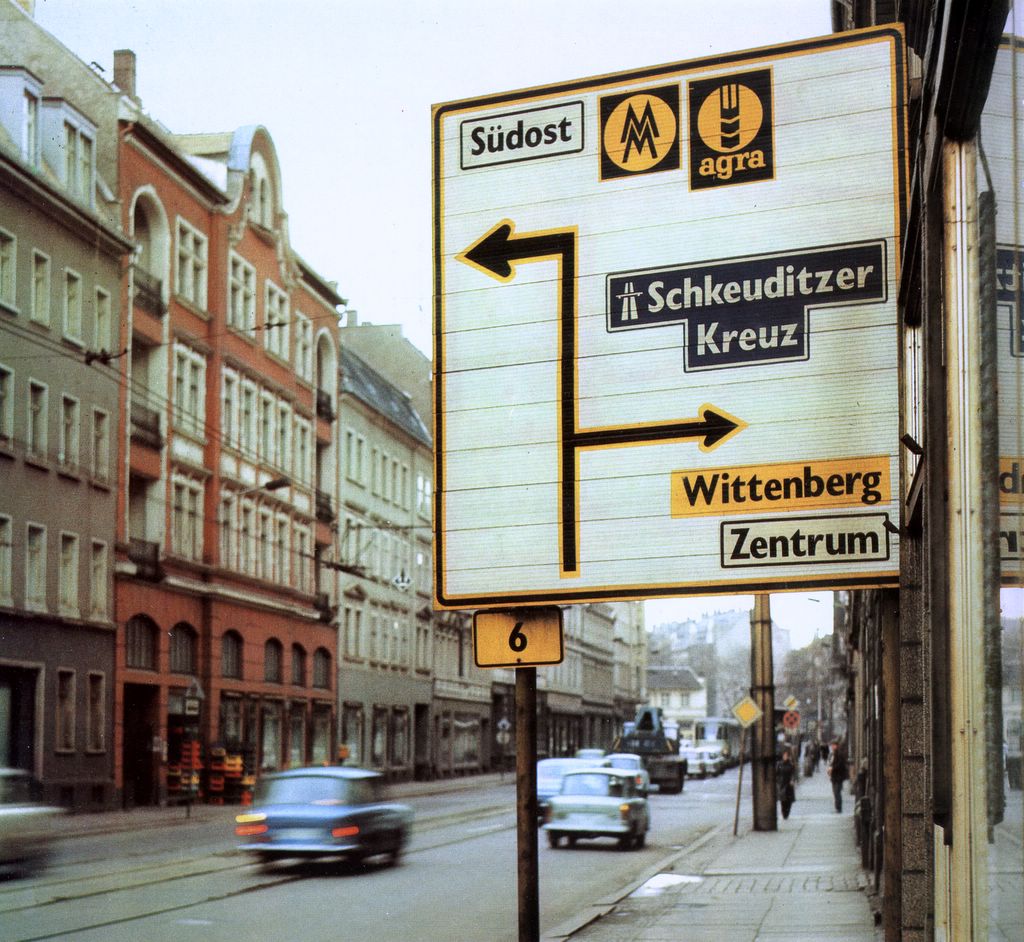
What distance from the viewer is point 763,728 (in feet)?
99.4

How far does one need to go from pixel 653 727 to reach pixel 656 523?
177 ft

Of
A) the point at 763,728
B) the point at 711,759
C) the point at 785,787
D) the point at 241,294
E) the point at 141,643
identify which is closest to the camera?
the point at 763,728

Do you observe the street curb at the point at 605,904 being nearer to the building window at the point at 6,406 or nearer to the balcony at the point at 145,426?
the building window at the point at 6,406

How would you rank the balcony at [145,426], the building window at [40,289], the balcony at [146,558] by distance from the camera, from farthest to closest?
the balcony at [145,426], the balcony at [146,558], the building window at [40,289]

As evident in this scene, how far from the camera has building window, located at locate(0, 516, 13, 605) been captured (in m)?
34.1

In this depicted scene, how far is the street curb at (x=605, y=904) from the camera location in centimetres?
1440

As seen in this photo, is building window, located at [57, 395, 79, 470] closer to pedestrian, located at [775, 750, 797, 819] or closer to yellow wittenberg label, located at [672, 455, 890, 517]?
pedestrian, located at [775, 750, 797, 819]

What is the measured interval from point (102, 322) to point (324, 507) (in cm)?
1670

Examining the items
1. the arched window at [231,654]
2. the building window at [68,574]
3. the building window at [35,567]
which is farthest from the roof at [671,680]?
the building window at [35,567]

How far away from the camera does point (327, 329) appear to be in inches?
2286

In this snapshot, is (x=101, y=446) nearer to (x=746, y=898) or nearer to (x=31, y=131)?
(x=31, y=131)

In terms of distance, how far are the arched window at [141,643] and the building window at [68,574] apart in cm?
297

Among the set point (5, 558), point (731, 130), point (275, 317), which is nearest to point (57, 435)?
point (5, 558)

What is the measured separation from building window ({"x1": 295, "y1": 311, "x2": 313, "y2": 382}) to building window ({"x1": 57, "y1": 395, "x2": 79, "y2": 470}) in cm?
1524
